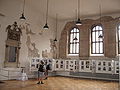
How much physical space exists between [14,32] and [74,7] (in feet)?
13.7

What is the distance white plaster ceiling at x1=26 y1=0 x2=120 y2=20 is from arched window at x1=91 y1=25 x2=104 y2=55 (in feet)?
3.66

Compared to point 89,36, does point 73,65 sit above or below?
below

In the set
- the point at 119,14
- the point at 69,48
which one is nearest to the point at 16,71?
the point at 69,48

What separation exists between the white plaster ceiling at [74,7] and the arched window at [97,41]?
1.12 meters

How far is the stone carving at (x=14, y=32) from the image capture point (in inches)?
369

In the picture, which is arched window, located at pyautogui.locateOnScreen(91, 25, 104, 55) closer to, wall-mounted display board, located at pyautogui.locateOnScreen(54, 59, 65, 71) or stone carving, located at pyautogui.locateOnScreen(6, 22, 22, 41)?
wall-mounted display board, located at pyautogui.locateOnScreen(54, 59, 65, 71)

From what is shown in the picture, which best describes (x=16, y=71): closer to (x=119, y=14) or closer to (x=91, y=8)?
(x=91, y=8)

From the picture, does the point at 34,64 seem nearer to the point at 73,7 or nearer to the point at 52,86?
the point at 52,86

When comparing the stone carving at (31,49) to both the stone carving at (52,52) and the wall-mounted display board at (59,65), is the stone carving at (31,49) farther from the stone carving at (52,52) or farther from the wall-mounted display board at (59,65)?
the wall-mounted display board at (59,65)

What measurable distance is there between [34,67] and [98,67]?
4162 mm

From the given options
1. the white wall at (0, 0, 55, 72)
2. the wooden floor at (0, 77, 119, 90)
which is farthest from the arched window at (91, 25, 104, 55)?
the wooden floor at (0, 77, 119, 90)

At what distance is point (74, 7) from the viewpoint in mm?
10438

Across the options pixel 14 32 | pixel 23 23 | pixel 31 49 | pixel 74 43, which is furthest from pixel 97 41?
pixel 14 32

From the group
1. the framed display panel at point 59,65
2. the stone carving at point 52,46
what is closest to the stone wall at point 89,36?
the stone carving at point 52,46
